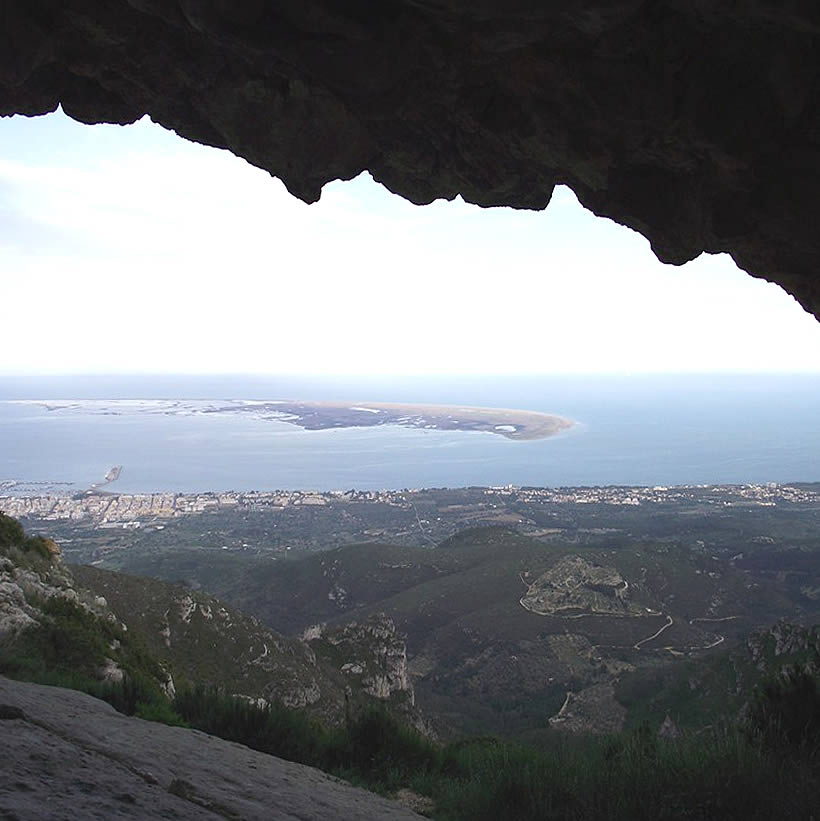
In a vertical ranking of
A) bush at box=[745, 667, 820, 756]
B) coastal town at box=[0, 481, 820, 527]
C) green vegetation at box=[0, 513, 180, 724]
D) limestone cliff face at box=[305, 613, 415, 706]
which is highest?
bush at box=[745, 667, 820, 756]

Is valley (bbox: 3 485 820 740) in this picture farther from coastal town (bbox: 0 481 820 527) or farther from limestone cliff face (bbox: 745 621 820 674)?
coastal town (bbox: 0 481 820 527)

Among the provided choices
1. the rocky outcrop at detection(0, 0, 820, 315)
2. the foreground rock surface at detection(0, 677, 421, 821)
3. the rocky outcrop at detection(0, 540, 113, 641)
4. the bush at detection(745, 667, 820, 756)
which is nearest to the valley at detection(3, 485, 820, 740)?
the rocky outcrop at detection(0, 540, 113, 641)

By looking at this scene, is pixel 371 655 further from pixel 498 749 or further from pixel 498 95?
pixel 498 95

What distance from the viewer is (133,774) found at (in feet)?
12.2

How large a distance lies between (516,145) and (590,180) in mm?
1058

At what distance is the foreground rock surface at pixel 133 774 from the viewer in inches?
120

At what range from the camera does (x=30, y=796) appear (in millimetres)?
2908

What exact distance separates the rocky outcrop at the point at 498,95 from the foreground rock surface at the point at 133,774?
19.2 feet

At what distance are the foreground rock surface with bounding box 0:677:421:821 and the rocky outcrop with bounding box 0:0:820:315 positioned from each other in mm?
5865

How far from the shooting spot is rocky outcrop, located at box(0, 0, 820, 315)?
18.0 ft

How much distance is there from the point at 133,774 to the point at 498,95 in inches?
284

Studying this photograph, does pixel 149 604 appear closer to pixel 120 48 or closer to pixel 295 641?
pixel 295 641

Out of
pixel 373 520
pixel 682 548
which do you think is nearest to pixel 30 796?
pixel 682 548

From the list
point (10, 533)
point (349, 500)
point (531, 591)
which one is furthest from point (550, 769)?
point (349, 500)
